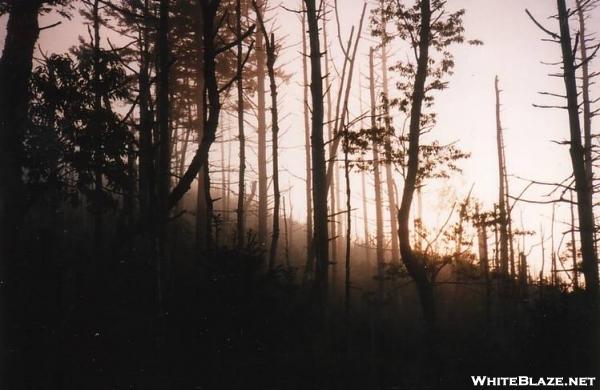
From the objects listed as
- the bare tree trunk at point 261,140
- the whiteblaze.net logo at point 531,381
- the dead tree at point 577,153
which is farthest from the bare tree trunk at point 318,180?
the bare tree trunk at point 261,140

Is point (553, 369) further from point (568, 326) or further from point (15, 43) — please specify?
point (15, 43)

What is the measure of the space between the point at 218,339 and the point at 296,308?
9.36ft

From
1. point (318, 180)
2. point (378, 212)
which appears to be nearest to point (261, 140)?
point (378, 212)

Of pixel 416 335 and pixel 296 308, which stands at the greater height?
pixel 296 308

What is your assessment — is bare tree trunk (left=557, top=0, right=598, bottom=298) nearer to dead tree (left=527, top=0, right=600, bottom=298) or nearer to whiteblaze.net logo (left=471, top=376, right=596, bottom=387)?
→ dead tree (left=527, top=0, right=600, bottom=298)

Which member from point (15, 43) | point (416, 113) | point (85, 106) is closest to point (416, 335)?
point (416, 113)

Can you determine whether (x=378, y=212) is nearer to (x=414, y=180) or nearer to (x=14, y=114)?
(x=414, y=180)

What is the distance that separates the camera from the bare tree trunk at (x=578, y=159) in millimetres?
8852

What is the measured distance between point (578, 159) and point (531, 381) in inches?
210

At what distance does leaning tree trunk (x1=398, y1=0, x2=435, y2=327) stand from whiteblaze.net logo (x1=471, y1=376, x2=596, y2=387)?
5.46 feet

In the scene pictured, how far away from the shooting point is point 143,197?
12.7m

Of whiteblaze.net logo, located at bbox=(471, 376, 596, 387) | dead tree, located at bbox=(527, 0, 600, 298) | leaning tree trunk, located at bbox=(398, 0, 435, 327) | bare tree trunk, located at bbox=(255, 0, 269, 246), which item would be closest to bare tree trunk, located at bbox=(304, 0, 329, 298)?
leaning tree trunk, located at bbox=(398, 0, 435, 327)

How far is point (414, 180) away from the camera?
9914mm

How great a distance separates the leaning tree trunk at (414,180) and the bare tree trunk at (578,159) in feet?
10.3
